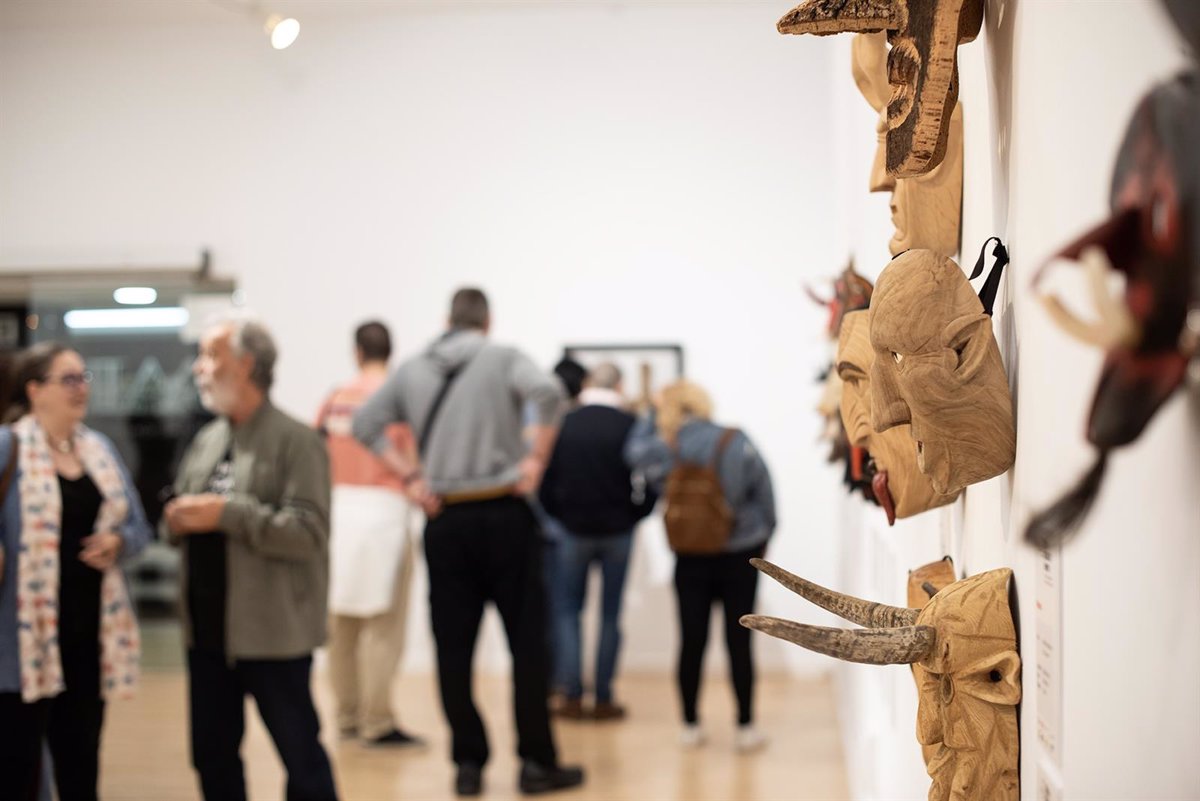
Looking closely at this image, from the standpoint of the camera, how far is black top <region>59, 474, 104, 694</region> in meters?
3.51

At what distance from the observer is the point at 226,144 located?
23.1ft

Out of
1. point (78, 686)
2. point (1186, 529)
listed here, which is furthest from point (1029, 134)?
point (78, 686)

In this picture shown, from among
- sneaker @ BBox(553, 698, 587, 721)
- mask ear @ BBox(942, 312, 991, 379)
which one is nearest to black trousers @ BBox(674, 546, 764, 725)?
sneaker @ BBox(553, 698, 587, 721)

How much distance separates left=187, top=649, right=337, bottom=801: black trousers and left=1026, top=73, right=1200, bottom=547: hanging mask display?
2.85m

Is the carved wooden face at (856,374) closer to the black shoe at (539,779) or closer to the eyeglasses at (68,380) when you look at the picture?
the eyeglasses at (68,380)

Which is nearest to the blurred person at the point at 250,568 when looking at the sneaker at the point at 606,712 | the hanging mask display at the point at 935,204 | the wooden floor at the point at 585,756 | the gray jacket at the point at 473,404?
the gray jacket at the point at 473,404

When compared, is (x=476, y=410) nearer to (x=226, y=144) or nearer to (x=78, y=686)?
(x=78, y=686)

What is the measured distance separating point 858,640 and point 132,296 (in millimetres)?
6794

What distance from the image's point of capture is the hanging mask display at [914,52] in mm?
1091

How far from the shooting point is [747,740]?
5.09m

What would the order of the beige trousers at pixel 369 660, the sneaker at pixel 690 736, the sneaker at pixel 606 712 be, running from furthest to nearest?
the sneaker at pixel 606 712, the sneaker at pixel 690 736, the beige trousers at pixel 369 660

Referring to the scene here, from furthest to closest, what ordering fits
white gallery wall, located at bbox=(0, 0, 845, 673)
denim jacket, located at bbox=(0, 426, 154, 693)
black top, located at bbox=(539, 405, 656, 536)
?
1. white gallery wall, located at bbox=(0, 0, 845, 673)
2. black top, located at bbox=(539, 405, 656, 536)
3. denim jacket, located at bbox=(0, 426, 154, 693)

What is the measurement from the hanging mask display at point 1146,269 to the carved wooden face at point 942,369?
353 millimetres

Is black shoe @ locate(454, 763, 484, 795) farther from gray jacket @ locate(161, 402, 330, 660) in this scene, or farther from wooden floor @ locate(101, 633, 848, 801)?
gray jacket @ locate(161, 402, 330, 660)
